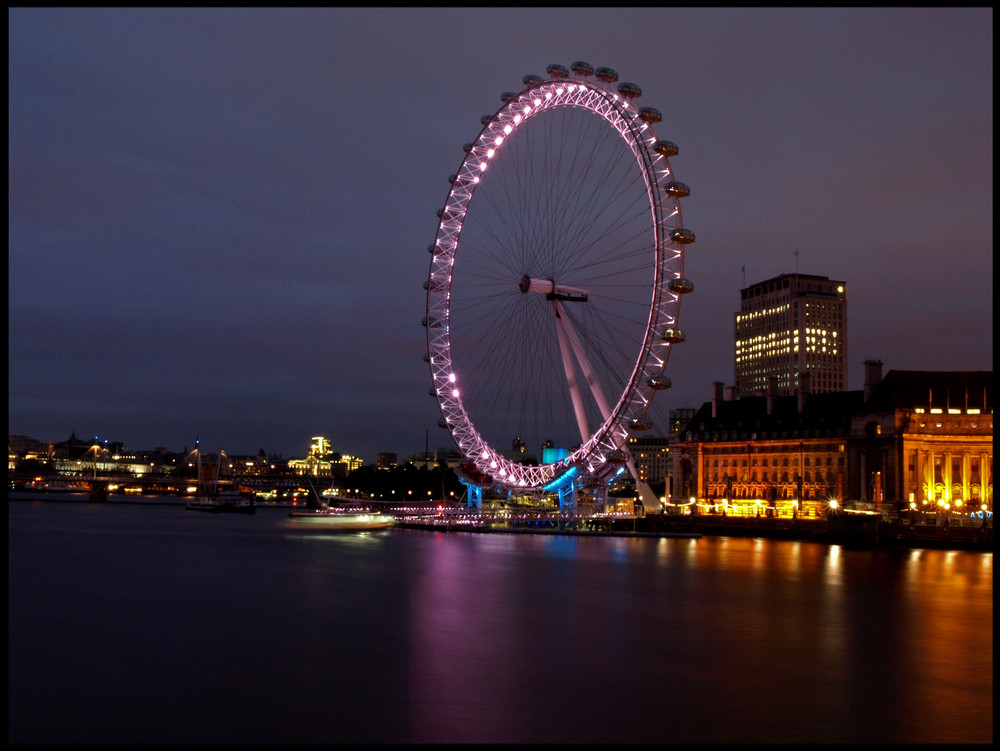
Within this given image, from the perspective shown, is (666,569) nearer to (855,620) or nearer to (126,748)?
(855,620)

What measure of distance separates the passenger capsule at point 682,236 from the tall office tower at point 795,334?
104 metres

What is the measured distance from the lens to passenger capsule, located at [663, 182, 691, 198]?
1934 inches

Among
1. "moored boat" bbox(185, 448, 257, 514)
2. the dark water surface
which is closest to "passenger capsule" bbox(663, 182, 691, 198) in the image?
the dark water surface

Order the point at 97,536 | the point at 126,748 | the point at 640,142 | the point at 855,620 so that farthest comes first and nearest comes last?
the point at 97,536 → the point at 640,142 → the point at 855,620 → the point at 126,748

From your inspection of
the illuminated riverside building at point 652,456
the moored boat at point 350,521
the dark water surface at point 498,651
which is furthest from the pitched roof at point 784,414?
the illuminated riverside building at point 652,456

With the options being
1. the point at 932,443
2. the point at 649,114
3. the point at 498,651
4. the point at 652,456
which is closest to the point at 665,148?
the point at 649,114

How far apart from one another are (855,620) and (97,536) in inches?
2072

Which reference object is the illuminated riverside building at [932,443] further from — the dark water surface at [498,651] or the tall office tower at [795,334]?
the tall office tower at [795,334]

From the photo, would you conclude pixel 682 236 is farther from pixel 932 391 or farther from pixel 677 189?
pixel 932 391

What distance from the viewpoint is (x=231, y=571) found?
45.2 meters

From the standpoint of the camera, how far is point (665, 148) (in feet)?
160

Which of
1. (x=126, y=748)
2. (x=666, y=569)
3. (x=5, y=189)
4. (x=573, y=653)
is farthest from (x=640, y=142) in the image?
(x=5, y=189)

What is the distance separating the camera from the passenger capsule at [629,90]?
162ft

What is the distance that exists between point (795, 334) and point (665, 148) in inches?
4297
